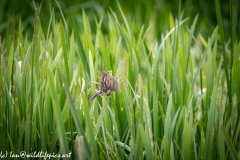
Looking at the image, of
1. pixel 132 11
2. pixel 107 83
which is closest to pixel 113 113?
pixel 107 83

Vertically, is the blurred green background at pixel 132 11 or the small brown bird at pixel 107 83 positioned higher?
the blurred green background at pixel 132 11

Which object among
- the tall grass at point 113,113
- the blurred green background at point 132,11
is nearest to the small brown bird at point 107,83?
the tall grass at point 113,113

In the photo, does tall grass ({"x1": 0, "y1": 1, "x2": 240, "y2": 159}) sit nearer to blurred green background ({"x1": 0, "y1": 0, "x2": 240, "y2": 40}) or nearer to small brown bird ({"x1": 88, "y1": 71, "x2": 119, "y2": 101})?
small brown bird ({"x1": 88, "y1": 71, "x2": 119, "y2": 101})

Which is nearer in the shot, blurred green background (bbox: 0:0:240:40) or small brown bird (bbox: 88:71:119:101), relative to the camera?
small brown bird (bbox: 88:71:119:101)

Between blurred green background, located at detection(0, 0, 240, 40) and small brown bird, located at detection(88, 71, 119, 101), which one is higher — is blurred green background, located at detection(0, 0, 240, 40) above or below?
above

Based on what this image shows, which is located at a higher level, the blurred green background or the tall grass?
the blurred green background

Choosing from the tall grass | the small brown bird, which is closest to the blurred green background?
the tall grass

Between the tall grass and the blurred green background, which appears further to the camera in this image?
the blurred green background

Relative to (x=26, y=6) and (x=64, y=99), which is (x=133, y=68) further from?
(x=26, y=6)

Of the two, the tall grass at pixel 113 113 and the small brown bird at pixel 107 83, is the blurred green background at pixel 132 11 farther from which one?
the small brown bird at pixel 107 83
